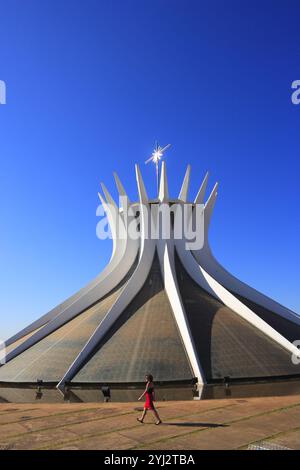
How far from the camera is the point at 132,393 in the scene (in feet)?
47.2

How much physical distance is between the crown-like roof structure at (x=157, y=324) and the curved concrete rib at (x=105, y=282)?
2.6 inches

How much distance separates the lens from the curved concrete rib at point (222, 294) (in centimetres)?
1875

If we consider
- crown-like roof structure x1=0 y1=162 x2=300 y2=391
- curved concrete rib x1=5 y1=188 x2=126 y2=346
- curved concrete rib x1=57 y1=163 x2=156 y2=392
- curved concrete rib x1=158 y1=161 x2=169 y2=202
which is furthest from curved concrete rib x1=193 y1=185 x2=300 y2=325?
curved concrete rib x1=5 y1=188 x2=126 y2=346

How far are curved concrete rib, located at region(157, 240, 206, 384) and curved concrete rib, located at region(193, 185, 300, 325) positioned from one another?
2.47 metres

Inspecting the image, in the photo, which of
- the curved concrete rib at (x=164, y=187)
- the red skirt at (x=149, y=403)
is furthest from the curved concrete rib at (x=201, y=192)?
the red skirt at (x=149, y=403)

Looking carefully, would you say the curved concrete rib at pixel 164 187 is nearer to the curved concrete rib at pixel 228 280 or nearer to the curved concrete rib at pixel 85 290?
the curved concrete rib at pixel 228 280

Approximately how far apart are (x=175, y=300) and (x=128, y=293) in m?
3.20

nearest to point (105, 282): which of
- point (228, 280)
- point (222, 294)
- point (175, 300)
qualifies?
point (175, 300)

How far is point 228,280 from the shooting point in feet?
84.5

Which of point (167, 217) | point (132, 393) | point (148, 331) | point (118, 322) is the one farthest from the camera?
Result: point (167, 217)

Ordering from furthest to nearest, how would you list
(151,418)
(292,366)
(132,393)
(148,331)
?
(148,331)
(292,366)
(132,393)
(151,418)
